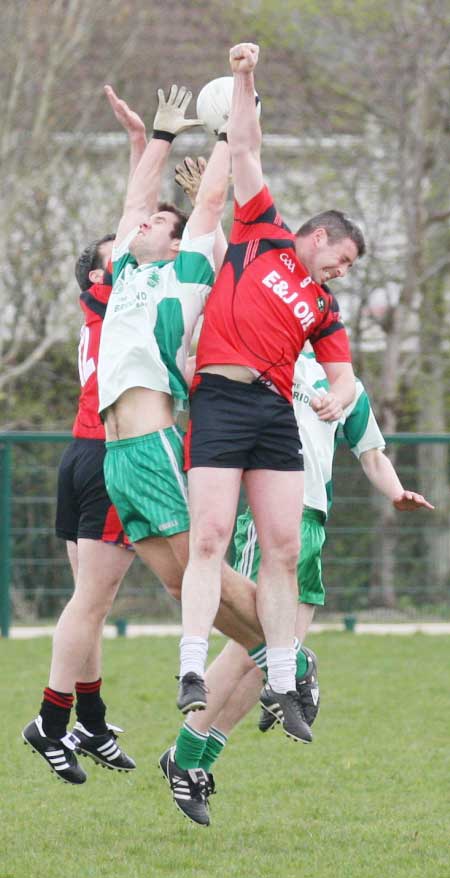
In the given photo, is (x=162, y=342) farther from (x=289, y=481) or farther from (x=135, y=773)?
(x=135, y=773)

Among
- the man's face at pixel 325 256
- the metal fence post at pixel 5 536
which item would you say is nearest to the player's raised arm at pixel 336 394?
the man's face at pixel 325 256

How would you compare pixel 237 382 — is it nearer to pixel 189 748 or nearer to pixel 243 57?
pixel 243 57

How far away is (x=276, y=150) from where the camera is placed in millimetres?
17438

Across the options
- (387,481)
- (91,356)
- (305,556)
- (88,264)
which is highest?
(88,264)

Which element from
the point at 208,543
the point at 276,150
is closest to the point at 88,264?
the point at 208,543

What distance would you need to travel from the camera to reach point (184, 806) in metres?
5.73

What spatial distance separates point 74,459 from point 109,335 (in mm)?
934

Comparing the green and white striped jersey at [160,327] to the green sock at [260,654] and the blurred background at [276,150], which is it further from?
the blurred background at [276,150]

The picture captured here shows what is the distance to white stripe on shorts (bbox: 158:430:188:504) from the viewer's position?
5656 millimetres

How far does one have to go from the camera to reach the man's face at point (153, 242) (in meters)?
6.01

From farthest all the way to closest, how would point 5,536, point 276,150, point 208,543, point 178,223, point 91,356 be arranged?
1. point 276,150
2. point 5,536
3. point 91,356
4. point 178,223
5. point 208,543

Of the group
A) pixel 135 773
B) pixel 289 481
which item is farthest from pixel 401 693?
pixel 289 481

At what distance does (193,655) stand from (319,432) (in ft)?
4.78

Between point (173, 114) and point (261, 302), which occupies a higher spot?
point (173, 114)
